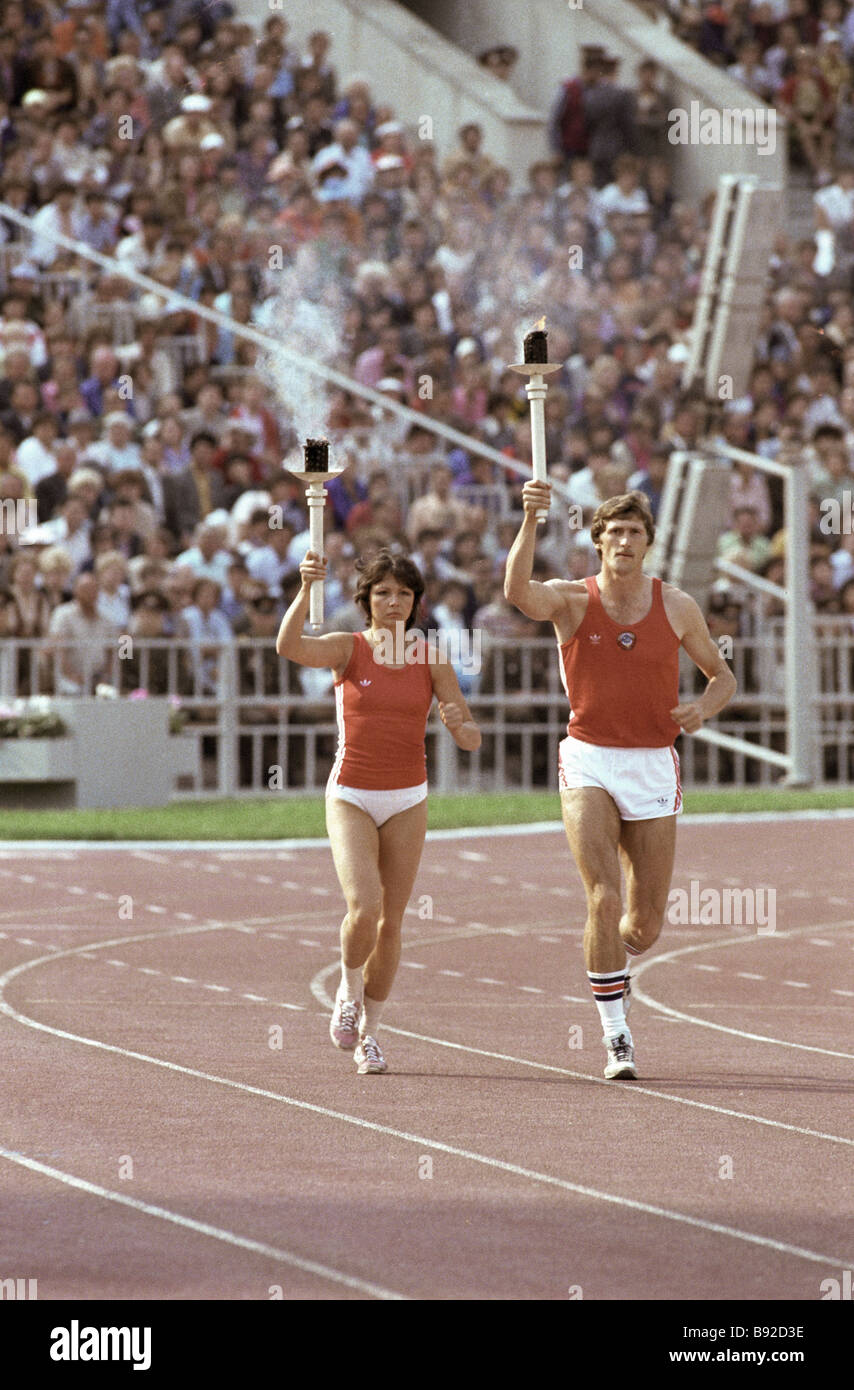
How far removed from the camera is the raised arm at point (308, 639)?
885 cm

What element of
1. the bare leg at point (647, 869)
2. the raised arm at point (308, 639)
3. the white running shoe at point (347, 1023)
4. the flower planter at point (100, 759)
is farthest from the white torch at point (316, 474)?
the flower planter at point (100, 759)

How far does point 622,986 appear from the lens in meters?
9.05

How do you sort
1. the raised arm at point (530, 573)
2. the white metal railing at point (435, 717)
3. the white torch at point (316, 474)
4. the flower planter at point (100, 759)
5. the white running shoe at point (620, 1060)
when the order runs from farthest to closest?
the white metal railing at point (435, 717) < the flower planter at point (100, 759) < the white running shoe at point (620, 1060) < the raised arm at point (530, 573) < the white torch at point (316, 474)

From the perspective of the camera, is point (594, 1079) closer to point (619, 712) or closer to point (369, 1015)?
point (369, 1015)

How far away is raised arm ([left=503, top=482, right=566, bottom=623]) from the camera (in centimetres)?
863

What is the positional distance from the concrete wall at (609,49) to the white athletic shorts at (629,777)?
70.8 ft

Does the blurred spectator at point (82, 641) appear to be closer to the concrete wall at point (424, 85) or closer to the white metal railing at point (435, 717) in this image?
the white metal railing at point (435, 717)

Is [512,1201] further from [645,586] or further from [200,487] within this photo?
[200,487]

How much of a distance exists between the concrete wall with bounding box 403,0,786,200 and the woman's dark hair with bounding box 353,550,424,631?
839 inches

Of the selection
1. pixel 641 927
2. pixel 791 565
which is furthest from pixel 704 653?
pixel 791 565

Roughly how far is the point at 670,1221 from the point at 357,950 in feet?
9.33

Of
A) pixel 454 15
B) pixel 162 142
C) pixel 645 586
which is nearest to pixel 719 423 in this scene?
pixel 162 142

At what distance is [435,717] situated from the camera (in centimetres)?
2138

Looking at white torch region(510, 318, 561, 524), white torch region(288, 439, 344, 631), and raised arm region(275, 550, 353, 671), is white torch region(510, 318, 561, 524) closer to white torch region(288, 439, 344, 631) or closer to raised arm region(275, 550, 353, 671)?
white torch region(288, 439, 344, 631)
